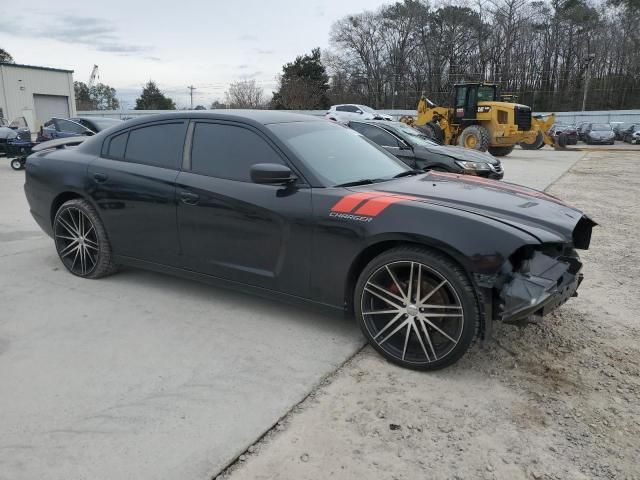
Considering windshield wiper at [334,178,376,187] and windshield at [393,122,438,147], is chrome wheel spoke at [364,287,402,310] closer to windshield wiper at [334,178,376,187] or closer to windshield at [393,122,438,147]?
windshield wiper at [334,178,376,187]

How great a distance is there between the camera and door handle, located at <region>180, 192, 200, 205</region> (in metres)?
3.71

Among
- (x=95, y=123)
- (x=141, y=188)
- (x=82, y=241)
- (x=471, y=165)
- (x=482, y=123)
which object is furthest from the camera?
(x=482, y=123)

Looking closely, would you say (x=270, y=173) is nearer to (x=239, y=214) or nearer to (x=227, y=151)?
(x=239, y=214)

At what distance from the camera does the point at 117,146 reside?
435 centimetres

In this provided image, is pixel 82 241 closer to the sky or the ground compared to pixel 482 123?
closer to the ground

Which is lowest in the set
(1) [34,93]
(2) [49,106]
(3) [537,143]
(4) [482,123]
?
(3) [537,143]

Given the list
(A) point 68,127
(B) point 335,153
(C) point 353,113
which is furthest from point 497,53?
(B) point 335,153

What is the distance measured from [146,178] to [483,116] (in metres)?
18.2

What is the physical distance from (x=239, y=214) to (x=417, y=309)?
4.61 feet

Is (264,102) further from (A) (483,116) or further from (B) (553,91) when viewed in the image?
(A) (483,116)

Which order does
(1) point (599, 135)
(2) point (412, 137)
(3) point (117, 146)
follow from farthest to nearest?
(1) point (599, 135) < (2) point (412, 137) < (3) point (117, 146)

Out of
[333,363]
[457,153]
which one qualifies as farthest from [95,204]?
[457,153]

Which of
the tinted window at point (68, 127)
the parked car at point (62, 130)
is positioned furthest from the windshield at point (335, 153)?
the tinted window at point (68, 127)

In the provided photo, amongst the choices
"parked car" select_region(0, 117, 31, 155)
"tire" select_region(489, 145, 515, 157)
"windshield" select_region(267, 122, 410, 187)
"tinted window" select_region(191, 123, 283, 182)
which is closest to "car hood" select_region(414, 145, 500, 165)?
"windshield" select_region(267, 122, 410, 187)
